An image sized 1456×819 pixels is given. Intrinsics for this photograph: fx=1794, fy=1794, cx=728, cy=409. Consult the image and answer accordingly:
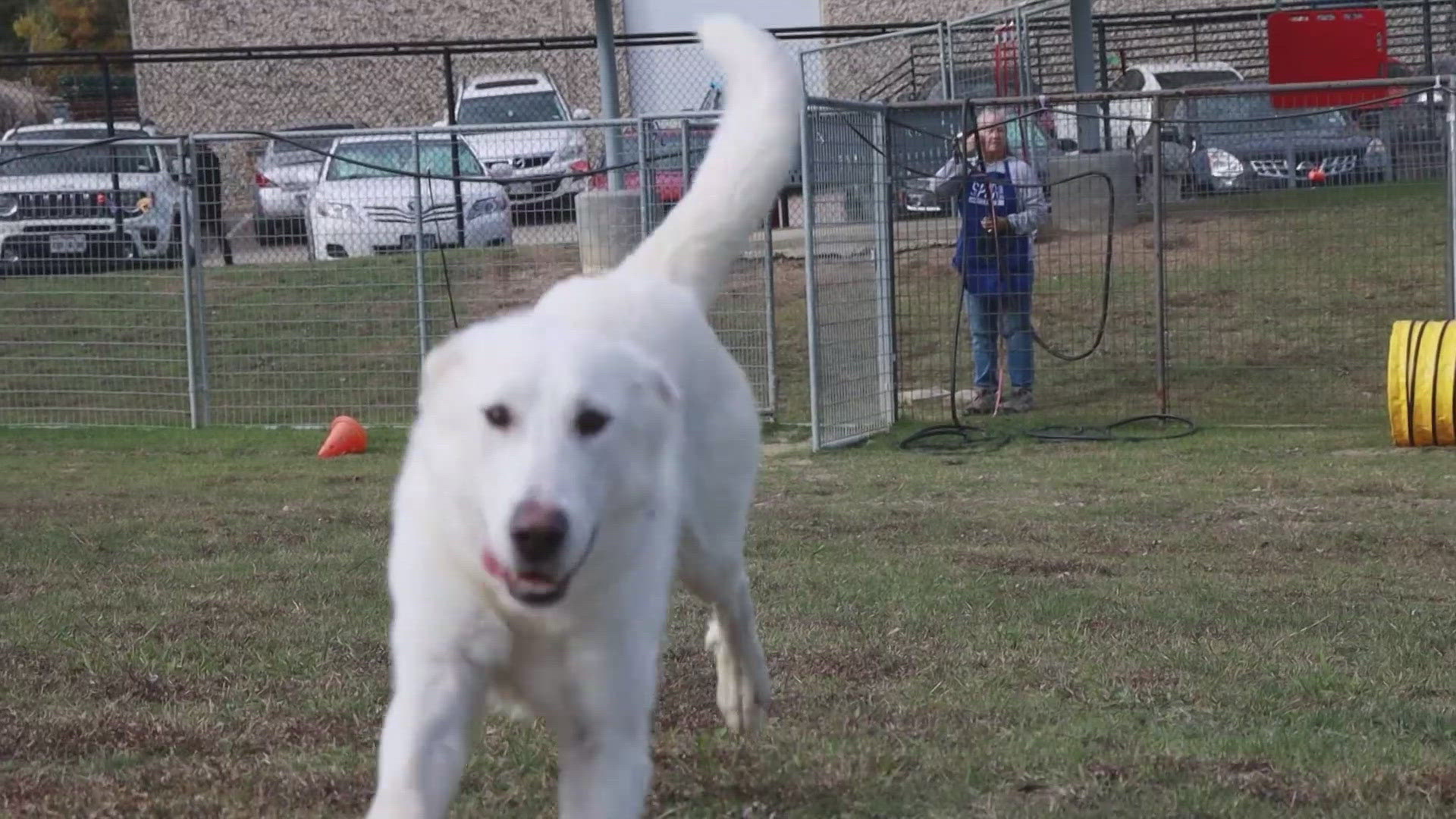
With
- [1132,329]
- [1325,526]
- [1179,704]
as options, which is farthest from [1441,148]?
[1179,704]

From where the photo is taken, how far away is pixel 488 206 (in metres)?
12.4

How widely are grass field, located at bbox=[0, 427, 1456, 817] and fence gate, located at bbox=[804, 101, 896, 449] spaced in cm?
160

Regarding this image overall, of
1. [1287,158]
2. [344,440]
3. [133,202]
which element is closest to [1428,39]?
[1287,158]

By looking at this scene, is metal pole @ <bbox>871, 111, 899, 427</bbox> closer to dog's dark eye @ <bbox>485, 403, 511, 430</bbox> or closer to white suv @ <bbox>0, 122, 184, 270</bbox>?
white suv @ <bbox>0, 122, 184, 270</bbox>

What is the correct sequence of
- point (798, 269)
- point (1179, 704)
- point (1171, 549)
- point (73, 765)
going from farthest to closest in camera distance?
1. point (798, 269)
2. point (1171, 549)
3. point (1179, 704)
4. point (73, 765)

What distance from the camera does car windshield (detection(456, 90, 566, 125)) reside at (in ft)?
72.7

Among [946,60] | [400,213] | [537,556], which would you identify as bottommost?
[537,556]

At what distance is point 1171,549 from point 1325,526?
921 mm

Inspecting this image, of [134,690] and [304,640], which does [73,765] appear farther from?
[304,640]

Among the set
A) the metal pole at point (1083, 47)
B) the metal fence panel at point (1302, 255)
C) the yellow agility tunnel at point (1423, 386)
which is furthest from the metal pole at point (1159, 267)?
the metal pole at point (1083, 47)

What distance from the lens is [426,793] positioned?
3105 millimetres

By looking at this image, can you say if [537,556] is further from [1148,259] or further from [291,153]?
[291,153]

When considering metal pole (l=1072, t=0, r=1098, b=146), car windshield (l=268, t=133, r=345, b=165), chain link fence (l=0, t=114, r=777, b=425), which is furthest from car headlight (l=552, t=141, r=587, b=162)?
metal pole (l=1072, t=0, r=1098, b=146)

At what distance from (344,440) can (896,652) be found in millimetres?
6611
